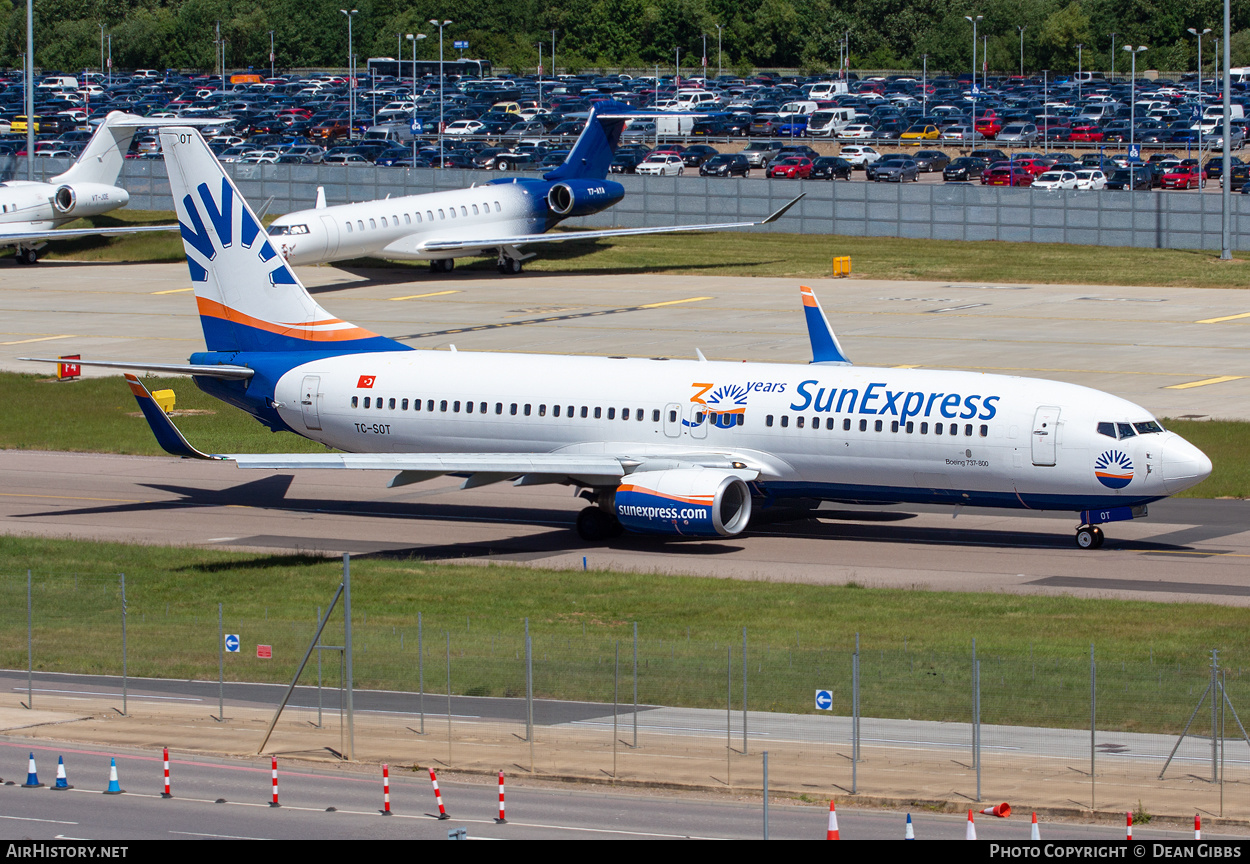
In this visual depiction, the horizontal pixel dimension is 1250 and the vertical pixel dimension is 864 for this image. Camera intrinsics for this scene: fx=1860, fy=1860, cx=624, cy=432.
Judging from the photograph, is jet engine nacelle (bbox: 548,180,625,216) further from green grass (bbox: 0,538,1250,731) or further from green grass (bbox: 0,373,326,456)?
green grass (bbox: 0,538,1250,731)

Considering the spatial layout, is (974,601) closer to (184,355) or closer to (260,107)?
(184,355)

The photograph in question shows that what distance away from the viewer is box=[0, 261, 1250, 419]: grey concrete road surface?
68625 mm

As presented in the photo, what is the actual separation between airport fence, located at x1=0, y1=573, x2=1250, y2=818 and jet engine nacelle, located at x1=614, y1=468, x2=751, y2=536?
9227mm

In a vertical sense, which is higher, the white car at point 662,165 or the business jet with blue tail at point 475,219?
the white car at point 662,165

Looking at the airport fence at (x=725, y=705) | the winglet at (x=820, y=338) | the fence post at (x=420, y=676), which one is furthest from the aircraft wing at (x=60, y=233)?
the fence post at (x=420, y=676)

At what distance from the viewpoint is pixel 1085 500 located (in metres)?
42.3

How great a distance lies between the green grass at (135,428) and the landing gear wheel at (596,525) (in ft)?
46.0

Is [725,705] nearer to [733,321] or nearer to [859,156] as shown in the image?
[733,321]

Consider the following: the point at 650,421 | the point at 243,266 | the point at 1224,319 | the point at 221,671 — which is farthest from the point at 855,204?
the point at 221,671

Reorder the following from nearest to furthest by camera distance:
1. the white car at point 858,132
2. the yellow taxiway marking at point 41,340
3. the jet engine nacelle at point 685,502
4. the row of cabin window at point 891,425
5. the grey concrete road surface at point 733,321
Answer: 1. the row of cabin window at point 891,425
2. the jet engine nacelle at point 685,502
3. the grey concrete road surface at point 733,321
4. the yellow taxiway marking at point 41,340
5. the white car at point 858,132

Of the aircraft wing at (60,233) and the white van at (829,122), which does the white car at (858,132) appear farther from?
the aircraft wing at (60,233)

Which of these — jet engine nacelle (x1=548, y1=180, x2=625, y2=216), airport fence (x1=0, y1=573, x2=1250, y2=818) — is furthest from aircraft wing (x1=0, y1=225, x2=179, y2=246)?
airport fence (x1=0, y1=573, x2=1250, y2=818)

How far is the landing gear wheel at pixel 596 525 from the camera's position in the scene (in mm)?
45750

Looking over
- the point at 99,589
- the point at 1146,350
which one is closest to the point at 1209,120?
the point at 1146,350
